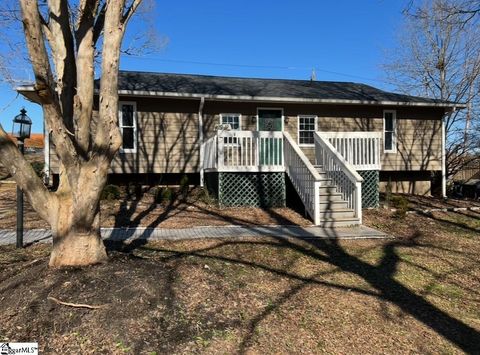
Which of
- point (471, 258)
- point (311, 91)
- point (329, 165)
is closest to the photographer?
point (471, 258)

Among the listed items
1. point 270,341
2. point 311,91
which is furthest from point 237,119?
point 270,341

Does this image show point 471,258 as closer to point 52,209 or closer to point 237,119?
point 52,209

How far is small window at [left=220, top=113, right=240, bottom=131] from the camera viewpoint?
49.3 feet

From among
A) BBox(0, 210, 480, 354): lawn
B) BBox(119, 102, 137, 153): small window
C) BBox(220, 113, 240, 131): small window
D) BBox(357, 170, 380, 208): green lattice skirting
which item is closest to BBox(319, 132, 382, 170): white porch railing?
BBox(357, 170, 380, 208): green lattice skirting

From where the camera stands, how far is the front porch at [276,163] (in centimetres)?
1195

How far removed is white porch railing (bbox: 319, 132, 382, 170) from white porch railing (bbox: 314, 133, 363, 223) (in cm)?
49

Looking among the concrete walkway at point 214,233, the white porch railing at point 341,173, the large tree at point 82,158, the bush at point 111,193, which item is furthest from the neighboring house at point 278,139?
the large tree at point 82,158

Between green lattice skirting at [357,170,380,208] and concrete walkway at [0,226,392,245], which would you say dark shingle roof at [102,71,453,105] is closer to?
green lattice skirting at [357,170,380,208]

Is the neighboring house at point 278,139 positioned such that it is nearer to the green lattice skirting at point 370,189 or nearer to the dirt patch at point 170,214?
the green lattice skirting at point 370,189

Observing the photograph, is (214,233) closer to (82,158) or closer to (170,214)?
(170,214)

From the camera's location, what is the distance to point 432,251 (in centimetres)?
835

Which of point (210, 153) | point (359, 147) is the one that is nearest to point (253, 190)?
point (210, 153)

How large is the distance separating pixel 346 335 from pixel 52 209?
3.66 meters

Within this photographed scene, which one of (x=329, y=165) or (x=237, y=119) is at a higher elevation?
(x=237, y=119)
